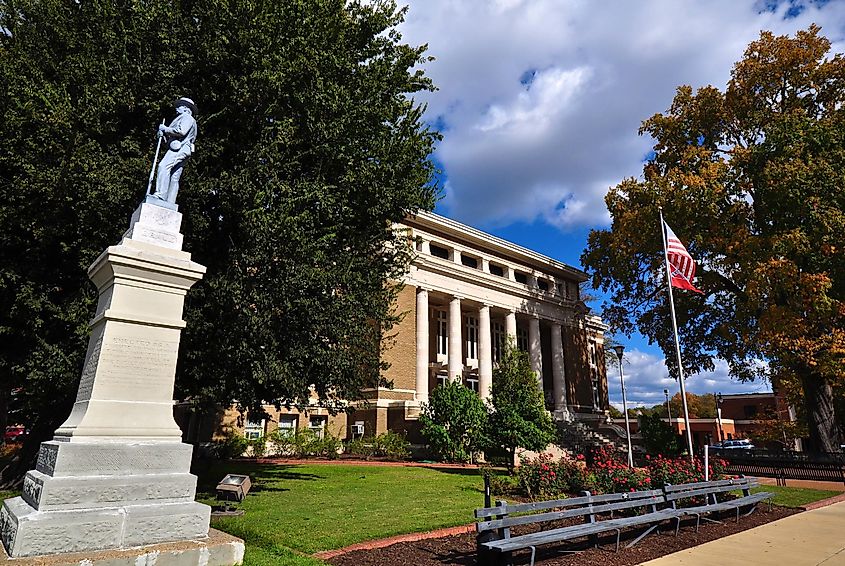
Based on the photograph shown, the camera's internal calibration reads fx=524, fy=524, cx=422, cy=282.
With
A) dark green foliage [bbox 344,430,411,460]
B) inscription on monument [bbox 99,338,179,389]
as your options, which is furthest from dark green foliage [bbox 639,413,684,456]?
inscription on monument [bbox 99,338,179,389]

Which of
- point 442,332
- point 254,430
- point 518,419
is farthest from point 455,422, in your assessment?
point 442,332

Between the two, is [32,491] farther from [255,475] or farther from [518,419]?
[518,419]

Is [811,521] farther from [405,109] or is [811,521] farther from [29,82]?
[29,82]

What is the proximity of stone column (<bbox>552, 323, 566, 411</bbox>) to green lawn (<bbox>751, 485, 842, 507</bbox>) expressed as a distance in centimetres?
2272

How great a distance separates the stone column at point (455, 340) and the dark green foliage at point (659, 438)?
37.6 feet

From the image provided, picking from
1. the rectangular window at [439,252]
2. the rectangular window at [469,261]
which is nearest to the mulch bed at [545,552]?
the rectangular window at [439,252]

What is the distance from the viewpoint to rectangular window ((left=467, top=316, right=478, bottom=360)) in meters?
41.0

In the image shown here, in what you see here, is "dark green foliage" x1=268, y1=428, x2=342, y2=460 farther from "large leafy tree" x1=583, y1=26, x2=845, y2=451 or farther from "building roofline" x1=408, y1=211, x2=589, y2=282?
"large leafy tree" x1=583, y1=26, x2=845, y2=451

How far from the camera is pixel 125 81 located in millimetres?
11953

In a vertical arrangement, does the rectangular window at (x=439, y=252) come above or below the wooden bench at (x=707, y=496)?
above

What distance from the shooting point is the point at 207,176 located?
13.1 metres

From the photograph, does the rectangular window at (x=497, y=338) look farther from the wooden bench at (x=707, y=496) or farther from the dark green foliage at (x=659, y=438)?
the wooden bench at (x=707, y=496)

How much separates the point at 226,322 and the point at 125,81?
5.96 meters

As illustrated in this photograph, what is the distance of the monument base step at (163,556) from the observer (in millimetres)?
4849
